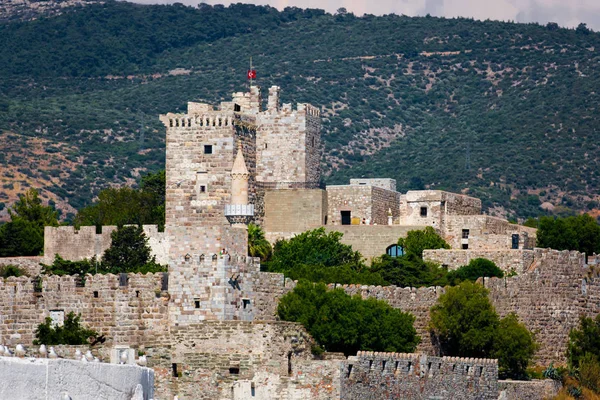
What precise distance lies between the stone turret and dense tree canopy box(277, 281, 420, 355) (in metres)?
11.3

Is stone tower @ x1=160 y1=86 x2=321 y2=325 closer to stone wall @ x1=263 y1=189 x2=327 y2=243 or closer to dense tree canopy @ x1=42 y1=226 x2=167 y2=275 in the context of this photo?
stone wall @ x1=263 y1=189 x2=327 y2=243

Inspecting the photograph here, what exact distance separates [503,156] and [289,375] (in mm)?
66814

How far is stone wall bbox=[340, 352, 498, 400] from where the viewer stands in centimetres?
4519

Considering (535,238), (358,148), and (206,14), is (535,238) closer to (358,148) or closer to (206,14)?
(358,148)

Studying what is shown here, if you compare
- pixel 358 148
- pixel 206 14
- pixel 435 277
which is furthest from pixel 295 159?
pixel 206 14

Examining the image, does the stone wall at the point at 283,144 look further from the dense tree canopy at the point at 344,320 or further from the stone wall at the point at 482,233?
the dense tree canopy at the point at 344,320

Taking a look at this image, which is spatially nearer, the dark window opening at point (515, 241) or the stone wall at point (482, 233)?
the stone wall at point (482, 233)

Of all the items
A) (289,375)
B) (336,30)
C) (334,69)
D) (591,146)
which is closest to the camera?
(289,375)

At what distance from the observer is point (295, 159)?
66125mm

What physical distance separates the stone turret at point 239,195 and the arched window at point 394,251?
19.9ft

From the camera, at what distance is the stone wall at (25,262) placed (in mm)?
63844

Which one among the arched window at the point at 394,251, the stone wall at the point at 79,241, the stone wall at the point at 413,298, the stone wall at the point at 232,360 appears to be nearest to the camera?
the stone wall at the point at 232,360

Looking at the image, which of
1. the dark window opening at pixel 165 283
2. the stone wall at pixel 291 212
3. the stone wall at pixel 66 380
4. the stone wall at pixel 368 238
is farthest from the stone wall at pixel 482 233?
the stone wall at pixel 66 380

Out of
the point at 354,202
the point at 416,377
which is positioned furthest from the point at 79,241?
the point at 416,377
